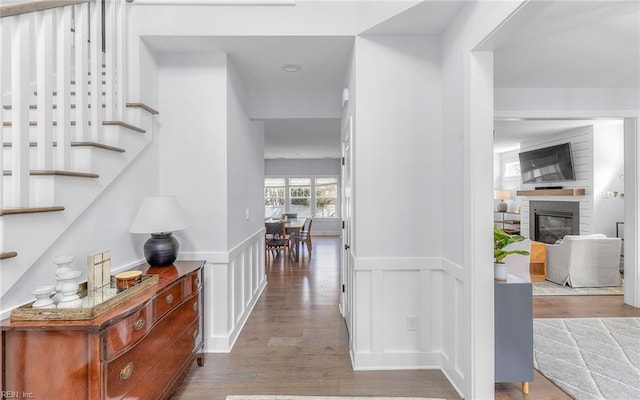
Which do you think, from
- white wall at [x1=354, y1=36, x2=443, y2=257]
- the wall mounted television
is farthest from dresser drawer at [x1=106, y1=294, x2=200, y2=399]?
the wall mounted television

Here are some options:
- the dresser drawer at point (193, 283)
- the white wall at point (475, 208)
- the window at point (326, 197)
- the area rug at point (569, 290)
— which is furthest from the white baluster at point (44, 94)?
the window at point (326, 197)

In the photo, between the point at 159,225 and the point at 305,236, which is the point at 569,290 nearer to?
the point at 305,236

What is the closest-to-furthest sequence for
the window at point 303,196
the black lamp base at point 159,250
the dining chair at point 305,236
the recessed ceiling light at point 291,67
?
1. the black lamp base at point 159,250
2. the recessed ceiling light at point 291,67
3. the dining chair at point 305,236
4. the window at point 303,196

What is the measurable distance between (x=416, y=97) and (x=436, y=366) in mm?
2100

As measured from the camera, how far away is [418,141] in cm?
236

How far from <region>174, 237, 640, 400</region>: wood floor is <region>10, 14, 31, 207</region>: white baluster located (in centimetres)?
158

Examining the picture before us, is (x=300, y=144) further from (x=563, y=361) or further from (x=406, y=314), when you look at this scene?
(x=563, y=361)

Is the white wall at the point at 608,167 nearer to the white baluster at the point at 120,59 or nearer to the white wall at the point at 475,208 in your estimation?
the white wall at the point at 475,208

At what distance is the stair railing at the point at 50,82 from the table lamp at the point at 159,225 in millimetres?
533

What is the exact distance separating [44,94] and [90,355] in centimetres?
133

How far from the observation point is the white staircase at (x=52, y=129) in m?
1.41

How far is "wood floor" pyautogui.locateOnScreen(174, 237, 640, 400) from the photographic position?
208 cm

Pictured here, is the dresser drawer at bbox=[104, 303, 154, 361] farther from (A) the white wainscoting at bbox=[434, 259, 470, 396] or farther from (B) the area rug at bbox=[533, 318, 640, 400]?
(B) the area rug at bbox=[533, 318, 640, 400]

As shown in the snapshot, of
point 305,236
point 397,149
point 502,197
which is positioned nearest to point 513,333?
point 397,149
